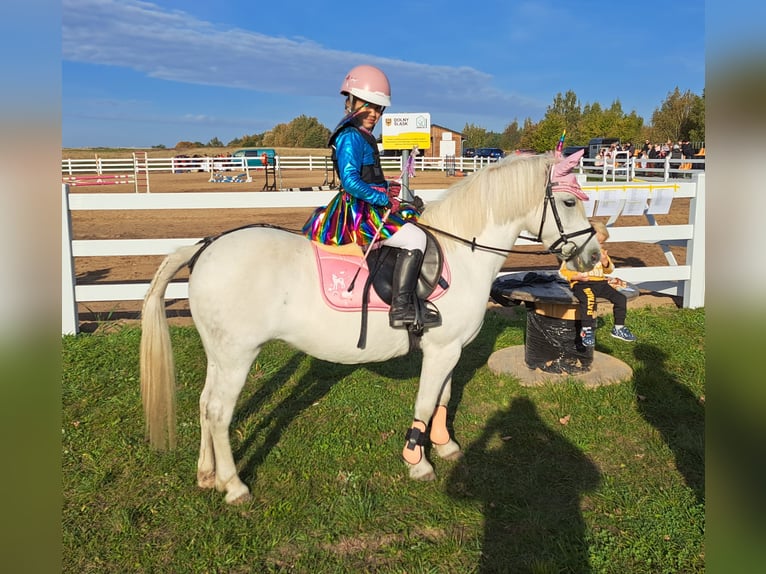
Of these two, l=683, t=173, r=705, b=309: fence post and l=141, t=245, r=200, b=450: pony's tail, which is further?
l=683, t=173, r=705, b=309: fence post

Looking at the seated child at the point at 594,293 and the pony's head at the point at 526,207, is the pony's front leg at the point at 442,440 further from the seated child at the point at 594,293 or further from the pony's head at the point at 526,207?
the seated child at the point at 594,293

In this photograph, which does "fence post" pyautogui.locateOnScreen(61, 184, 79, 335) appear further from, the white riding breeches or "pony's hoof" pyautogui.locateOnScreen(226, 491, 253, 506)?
the white riding breeches

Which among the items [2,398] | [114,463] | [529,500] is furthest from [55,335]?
[114,463]

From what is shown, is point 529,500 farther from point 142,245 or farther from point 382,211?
point 142,245

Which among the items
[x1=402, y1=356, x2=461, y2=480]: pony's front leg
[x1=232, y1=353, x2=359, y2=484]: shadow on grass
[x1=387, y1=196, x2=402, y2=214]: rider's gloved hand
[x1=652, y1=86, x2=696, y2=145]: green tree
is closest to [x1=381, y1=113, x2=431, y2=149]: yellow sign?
[x1=232, y1=353, x2=359, y2=484]: shadow on grass

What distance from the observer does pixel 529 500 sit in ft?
12.2

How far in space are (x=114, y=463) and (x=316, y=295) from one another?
7.35ft

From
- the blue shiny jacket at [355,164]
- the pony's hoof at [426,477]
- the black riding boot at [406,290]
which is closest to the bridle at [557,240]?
the black riding boot at [406,290]

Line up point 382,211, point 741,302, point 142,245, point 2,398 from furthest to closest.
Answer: point 142,245, point 382,211, point 741,302, point 2,398

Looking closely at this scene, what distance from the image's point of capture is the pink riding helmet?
3.68 m

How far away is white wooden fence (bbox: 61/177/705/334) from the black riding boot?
242cm

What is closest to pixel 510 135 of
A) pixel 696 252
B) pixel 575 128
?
pixel 575 128

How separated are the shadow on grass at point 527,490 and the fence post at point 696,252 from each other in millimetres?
4468

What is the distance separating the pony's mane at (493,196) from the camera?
3832 millimetres
